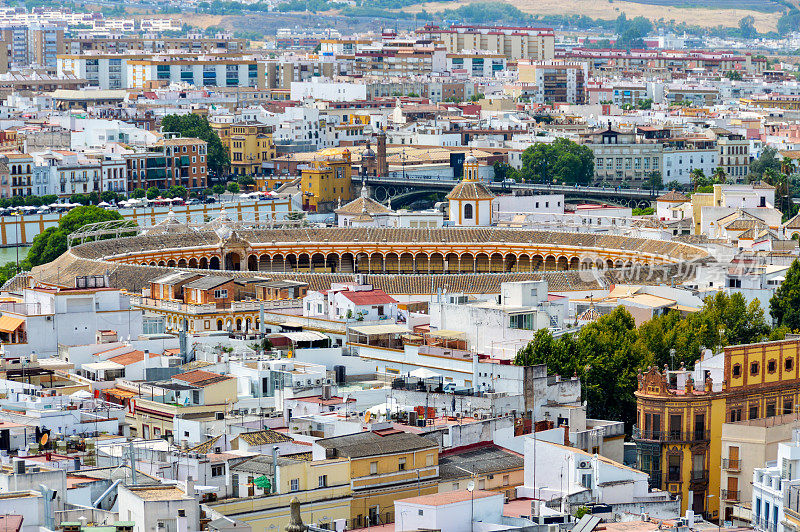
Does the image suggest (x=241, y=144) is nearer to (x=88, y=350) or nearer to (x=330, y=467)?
(x=88, y=350)

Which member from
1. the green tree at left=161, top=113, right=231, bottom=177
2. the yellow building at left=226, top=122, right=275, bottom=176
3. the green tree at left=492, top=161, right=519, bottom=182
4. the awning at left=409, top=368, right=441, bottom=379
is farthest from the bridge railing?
the awning at left=409, top=368, right=441, bottom=379

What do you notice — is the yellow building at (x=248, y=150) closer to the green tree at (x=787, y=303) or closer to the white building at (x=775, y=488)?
the green tree at (x=787, y=303)

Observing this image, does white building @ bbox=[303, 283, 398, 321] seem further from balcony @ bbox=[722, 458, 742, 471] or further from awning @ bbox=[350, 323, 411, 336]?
balcony @ bbox=[722, 458, 742, 471]

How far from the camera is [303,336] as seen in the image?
6062cm

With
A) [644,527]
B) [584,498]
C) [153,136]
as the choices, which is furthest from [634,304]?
[153,136]

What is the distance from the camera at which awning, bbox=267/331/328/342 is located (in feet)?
197

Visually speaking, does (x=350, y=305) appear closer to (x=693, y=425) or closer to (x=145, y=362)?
(x=145, y=362)

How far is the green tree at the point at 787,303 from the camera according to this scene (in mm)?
66000

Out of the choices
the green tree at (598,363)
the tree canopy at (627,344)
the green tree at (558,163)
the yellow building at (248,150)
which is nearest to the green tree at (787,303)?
the tree canopy at (627,344)

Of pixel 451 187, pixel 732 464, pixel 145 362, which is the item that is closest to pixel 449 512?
pixel 732 464

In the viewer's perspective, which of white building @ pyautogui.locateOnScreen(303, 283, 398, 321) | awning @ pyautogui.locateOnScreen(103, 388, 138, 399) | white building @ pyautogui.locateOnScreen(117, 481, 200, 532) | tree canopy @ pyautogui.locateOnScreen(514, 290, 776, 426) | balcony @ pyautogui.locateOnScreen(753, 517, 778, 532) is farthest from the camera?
white building @ pyautogui.locateOnScreen(303, 283, 398, 321)

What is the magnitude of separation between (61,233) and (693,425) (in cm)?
6326

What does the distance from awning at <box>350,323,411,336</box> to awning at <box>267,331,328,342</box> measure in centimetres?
105

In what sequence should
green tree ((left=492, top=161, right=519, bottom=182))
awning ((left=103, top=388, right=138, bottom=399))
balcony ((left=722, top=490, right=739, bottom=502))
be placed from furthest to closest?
green tree ((left=492, top=161, right=519, bottom=182)) < awning ((left=103, top=388, right=138, bottom=399)) < balcony ((left=722, top=490, right=739, bottom=502))
